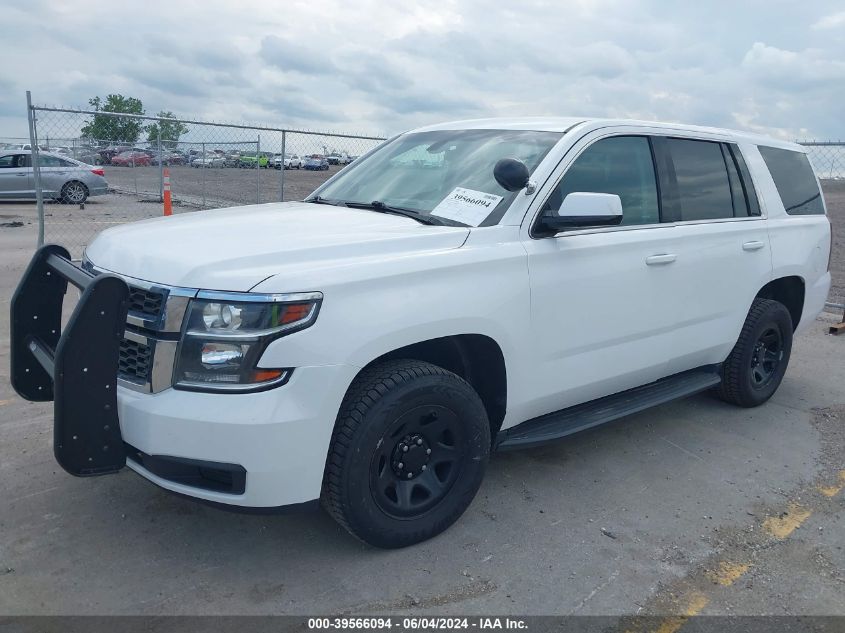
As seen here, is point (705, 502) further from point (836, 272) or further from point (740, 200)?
point (836, 272)

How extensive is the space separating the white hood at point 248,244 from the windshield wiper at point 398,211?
6 centimetres

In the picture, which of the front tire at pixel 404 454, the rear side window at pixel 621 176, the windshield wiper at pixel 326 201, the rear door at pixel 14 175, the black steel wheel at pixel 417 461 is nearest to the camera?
the front tire at pixel 404 454

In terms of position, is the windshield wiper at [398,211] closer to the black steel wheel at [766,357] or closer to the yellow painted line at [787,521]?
the yellow painted line at [787,521]

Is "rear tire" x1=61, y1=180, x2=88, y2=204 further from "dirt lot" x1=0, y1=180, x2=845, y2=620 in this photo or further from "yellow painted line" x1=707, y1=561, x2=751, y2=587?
"yellow painted line" x1=707, y1=561, x2=751, y2=587

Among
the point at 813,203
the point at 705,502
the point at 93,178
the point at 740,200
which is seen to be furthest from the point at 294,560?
the point at 93,178

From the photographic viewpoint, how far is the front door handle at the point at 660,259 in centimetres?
409

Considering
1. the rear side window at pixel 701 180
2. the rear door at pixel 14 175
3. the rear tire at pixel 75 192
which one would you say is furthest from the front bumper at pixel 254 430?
the rear door at pixel 14 175

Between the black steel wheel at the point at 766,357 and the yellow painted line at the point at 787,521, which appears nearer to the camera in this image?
the yellow painted line at the point at 787,521

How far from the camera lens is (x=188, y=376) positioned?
2.77 metres

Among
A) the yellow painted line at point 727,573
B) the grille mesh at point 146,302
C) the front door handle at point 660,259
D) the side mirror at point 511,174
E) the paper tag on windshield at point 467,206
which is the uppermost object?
the side mirror at point 511,174

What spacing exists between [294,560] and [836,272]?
1114 centimetres

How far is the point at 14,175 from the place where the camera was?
17844 millimetres

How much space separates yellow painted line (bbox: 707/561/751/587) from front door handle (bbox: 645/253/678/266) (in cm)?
158

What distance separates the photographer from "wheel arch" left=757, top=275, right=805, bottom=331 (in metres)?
5.40
